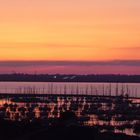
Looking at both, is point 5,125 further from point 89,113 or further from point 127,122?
point 89,113

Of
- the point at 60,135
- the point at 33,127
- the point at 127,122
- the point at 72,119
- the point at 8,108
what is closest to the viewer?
the point at 60,135

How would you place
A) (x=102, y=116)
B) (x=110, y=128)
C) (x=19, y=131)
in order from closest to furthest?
1. (x=19, y=131)
2. (x=110, y=128)
3. (x=102, y=116)

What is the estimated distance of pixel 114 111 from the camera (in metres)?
47.8

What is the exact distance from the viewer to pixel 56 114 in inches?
1837

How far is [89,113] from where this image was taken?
4750 centimetres

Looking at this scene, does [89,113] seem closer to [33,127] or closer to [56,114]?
[56,114]

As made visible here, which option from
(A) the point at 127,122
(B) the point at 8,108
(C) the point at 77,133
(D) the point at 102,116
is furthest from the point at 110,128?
(B) the point at 8,108

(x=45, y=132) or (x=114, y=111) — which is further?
(x=114, y=111)

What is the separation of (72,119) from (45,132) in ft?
29.1

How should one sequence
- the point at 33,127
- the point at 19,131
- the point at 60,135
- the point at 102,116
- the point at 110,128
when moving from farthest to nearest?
1. the point at 102,116
2. the point at 110,128
3. the point at 33,127
4. the point at 19,131
5. the point at 60,135

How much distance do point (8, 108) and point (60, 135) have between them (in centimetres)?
3108

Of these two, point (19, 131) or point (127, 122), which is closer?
point (19, 131)

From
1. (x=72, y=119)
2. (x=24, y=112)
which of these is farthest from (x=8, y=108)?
(x=72, y=119)

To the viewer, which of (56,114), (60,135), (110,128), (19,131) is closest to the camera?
(60,135)
